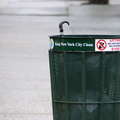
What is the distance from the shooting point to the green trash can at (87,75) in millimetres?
2969

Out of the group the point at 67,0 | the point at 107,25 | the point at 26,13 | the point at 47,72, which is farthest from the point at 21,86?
the point at 67,0

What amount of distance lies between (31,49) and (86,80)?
23.2 ft

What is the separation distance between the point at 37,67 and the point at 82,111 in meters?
4.83

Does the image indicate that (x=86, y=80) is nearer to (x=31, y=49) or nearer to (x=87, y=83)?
(x=87, y=83)

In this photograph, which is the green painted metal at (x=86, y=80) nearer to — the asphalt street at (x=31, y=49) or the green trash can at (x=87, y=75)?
the green trash can at (x=87, y=75)

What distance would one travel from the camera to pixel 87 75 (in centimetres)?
300

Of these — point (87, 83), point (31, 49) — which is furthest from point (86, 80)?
point (31, 49)

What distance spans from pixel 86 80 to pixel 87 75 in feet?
0.16

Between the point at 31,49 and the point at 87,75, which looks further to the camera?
the point at 31,49

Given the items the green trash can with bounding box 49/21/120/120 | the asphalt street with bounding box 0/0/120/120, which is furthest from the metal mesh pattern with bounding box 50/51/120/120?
the asphalt street with bounding box 0/0/120/120

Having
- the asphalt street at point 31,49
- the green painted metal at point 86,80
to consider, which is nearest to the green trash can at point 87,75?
the green painted metal at point 86,80

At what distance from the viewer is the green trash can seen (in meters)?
2.97

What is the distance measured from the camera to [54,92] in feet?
10.3

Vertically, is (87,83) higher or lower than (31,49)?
higher
